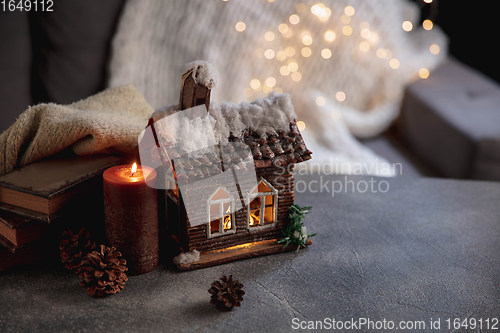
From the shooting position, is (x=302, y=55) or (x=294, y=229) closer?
(x=294, y=229)

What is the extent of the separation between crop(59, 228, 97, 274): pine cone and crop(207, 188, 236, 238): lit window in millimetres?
229

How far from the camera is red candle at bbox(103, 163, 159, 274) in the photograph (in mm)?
735

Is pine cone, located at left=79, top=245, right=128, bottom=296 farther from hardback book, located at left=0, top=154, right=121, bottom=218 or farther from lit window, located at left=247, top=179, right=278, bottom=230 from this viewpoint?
lit window, located at left=247, top=179, right=278, bottom=230

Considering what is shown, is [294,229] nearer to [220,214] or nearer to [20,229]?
[220,214]

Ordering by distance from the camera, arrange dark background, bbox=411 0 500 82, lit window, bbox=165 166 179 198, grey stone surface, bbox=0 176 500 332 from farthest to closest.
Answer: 1. dark background, bbox=411 0 500 82
2. lit window, bbox=165 166 179 198
3. grey stone surface, bbox=0 176 500 332

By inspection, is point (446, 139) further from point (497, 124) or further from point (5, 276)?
point (5, 276)

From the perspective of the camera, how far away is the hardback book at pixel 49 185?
2.48 feet

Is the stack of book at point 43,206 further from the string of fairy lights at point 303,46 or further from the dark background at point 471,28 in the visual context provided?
the dark background at point 471,28

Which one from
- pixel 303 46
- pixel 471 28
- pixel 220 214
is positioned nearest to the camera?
pixel 220 214

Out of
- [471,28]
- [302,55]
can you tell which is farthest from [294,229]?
[471,28]

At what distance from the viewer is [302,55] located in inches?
79.6

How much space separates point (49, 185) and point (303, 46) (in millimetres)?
1535

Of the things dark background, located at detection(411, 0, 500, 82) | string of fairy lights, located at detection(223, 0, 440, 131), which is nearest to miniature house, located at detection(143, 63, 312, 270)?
string of fairy lights, located at detection(223, 0, 440, 131)

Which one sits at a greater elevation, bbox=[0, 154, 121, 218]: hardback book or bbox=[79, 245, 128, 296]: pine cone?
bbox=[0, 154, 121, 218]: hardback book
